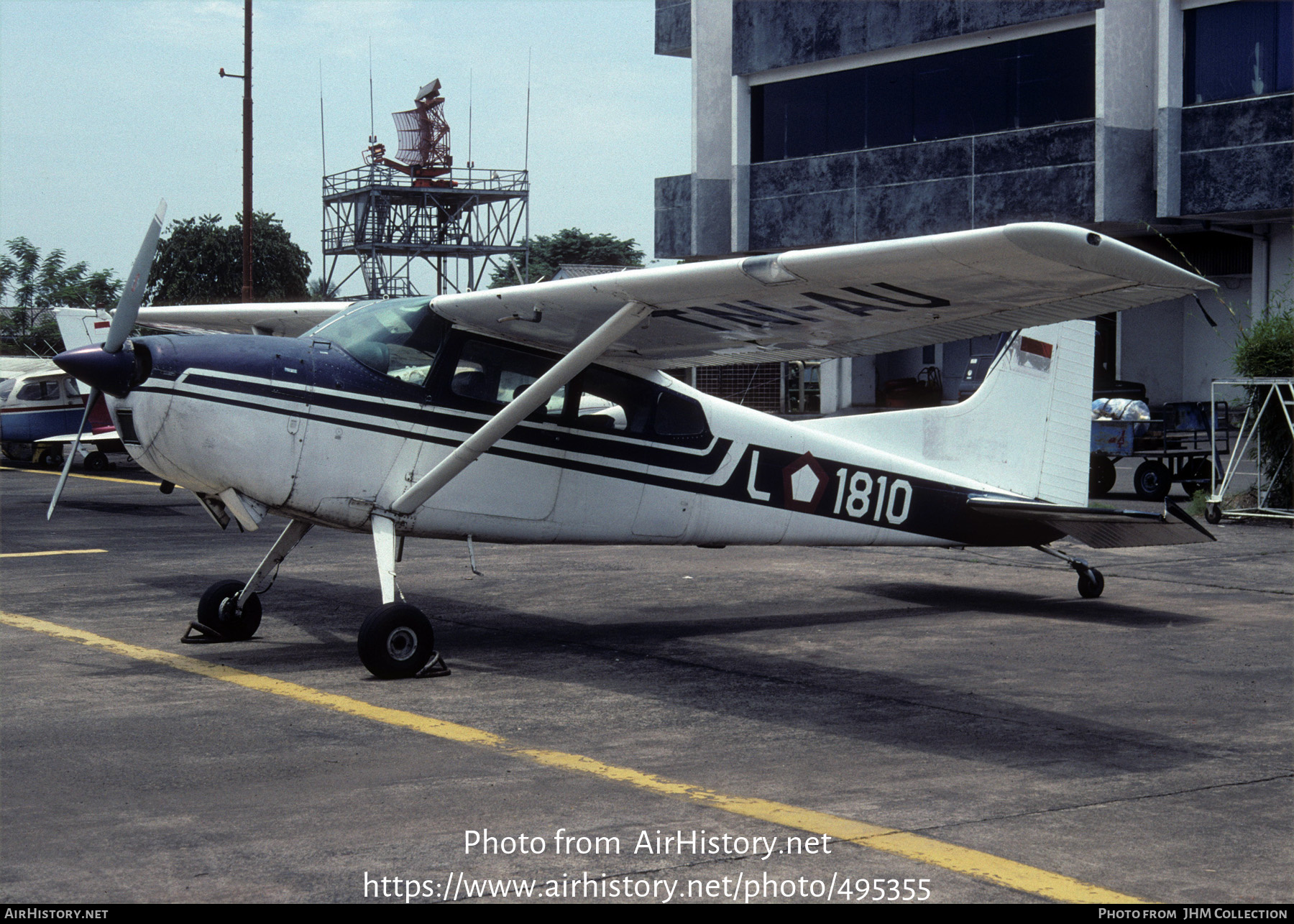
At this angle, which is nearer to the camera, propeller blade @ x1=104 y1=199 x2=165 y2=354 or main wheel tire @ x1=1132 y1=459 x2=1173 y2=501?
propeller blade @ x1=104 y1=199 x2=165 y2=354

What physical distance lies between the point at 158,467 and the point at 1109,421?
50.1 feet

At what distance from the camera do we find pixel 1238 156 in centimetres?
2867

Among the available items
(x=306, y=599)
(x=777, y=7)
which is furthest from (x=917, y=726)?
(x=777, y=7)

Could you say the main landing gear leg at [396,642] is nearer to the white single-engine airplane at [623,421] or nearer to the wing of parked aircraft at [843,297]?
the white single-engine airplane at [623,421]

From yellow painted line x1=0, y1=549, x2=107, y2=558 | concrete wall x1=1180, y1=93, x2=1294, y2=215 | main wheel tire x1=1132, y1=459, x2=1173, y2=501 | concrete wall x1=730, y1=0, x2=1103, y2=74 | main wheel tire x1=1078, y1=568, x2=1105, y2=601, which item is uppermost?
concrete wall x1=730, y1=0, x2=1103, y2=74

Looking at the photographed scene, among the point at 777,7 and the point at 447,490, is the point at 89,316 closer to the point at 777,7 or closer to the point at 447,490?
the point at 447,490

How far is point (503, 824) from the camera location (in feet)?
17.0

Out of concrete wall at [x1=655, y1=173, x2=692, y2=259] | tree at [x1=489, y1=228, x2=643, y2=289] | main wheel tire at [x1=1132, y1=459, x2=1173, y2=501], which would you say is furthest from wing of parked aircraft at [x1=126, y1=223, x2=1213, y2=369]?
tree at [x1=489, y1=228, x2=643, y2=289]

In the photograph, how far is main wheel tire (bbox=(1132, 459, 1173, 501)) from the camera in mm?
20078

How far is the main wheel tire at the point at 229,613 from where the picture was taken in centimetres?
930

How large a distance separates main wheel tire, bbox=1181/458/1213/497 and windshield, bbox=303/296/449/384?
14414 mm

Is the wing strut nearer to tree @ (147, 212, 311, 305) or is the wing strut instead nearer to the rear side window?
the rear side window

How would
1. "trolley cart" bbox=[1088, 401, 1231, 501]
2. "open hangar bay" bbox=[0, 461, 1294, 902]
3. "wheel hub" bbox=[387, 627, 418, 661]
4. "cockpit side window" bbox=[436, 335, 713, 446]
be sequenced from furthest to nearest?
"trolley cart" bbox=[1088, 401, 1231, 501] < "cockpit side window" bbox=[436, 335, 713, 446] < "wheel hub" bbox=[387, 627, 418, 661] < "open hangar bay" bbox=[0, 461, 1294, 902]

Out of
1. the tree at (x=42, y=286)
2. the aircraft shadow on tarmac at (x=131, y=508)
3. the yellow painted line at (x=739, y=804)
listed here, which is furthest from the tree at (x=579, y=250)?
the yellow painted line at (x=739, y=804)
